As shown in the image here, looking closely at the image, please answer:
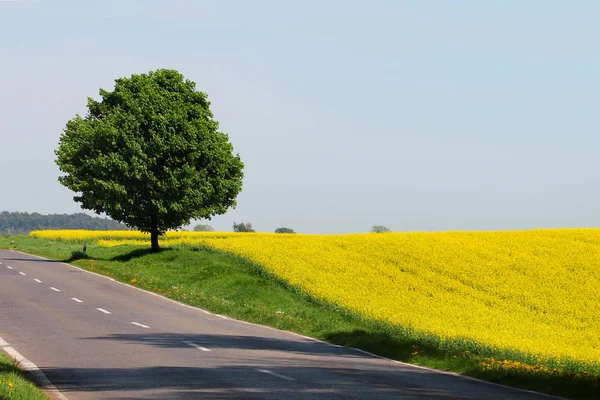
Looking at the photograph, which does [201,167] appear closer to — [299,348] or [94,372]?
[299,348]

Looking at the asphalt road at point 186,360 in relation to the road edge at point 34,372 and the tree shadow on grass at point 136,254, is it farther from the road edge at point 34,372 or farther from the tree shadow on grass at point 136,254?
the tree shadow on grass at point 136,254

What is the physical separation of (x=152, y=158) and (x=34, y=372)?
41.7 meters

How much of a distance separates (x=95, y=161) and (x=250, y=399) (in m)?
46.2

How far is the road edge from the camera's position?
1422cm

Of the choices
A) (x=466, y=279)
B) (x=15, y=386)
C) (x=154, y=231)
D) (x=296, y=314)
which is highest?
(x=154, y=231)

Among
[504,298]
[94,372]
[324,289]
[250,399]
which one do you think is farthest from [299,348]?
[504,298]

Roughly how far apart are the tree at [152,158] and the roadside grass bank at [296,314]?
3.17 metres

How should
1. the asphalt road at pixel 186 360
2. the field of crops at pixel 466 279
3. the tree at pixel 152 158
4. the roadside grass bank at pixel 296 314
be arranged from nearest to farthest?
the asphalt road at pixel 186 360
the roadside grass bank at pixel 296 314
the field of crops at pixel 466 279
the tree at pixel 152 158

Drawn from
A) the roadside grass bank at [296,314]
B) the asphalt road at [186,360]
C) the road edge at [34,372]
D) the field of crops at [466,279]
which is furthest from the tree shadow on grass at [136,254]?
the road edge at [34,372]

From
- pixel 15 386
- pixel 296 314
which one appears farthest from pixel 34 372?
pixel 296 314

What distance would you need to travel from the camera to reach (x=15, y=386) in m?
13.7

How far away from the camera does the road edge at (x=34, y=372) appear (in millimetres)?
14222

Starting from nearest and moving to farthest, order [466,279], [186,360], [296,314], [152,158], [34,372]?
[34,372], [186,360], [296,314], [466,279], [152,158]

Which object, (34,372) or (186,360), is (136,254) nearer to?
(186,360)
